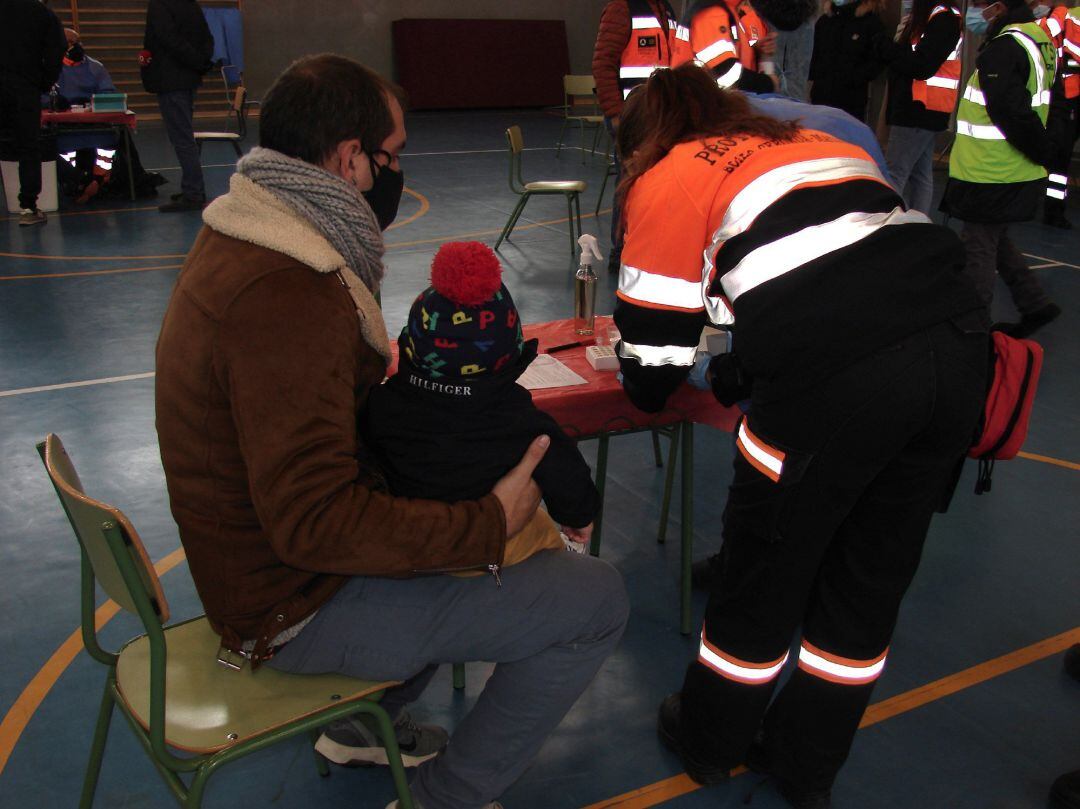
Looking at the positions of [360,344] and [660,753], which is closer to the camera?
[360,344]

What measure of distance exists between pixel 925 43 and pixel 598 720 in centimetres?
568

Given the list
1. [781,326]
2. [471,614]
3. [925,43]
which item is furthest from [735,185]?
[925,43]

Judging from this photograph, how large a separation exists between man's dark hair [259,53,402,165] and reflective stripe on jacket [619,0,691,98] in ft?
14.4

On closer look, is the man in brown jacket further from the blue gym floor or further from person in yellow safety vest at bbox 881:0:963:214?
person in yellow safety vest at bbox 881:0:963:214

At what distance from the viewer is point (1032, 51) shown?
448 cm

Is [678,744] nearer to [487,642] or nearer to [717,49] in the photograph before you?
[487,642]

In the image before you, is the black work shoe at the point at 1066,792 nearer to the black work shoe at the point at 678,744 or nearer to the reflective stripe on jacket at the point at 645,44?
the black work shoe at the point at 678,744

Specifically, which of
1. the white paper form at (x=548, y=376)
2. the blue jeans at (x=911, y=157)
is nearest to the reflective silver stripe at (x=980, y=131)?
the blue jeans at (x=911, y=157)

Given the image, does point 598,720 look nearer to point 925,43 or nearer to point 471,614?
point 471,614

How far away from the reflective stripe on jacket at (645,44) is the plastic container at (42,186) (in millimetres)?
5028

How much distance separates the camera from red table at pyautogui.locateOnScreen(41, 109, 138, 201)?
7.71m

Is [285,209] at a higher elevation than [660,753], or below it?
higher

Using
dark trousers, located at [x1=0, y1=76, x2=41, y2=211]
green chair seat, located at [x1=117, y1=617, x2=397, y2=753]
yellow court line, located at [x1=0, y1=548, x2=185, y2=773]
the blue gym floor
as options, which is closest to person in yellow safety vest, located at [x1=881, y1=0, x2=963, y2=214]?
the blue gym floor

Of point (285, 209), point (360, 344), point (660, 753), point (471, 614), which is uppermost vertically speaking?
point (285, 209)
